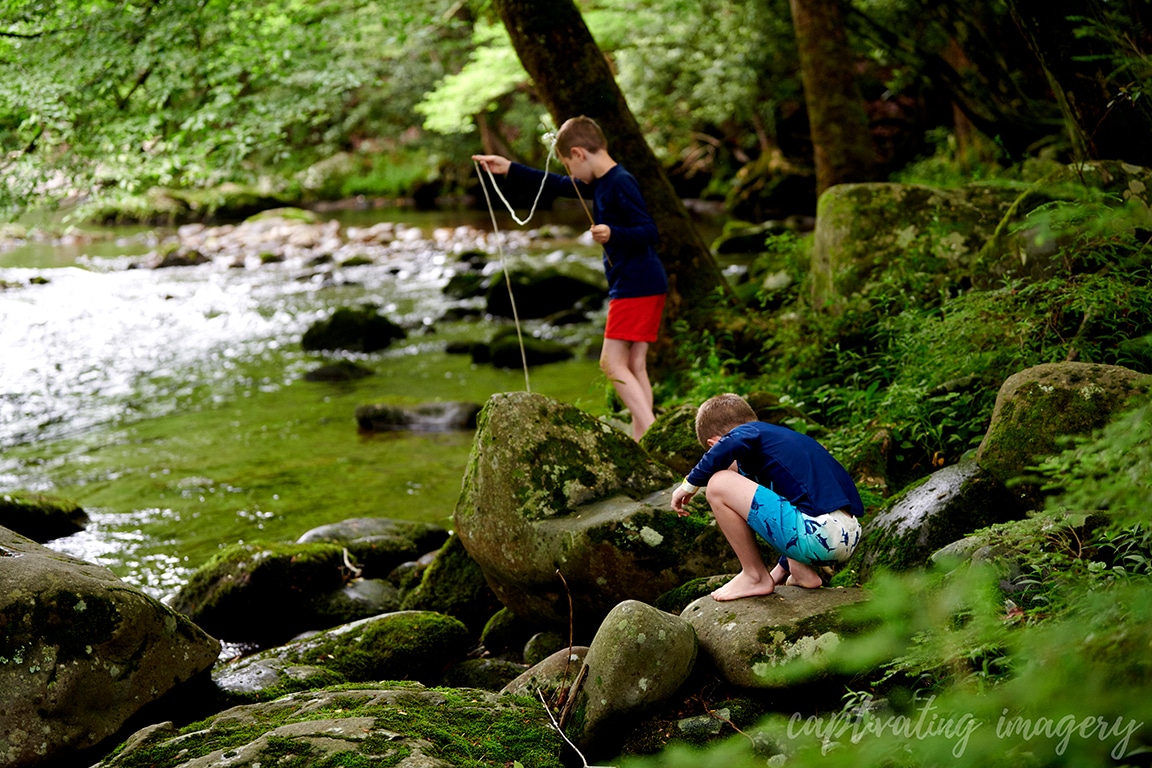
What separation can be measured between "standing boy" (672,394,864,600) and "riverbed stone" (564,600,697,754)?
393 millimetres

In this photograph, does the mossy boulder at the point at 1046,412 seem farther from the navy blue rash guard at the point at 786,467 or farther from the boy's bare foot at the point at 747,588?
the boy's bare foot at the point at 747,588

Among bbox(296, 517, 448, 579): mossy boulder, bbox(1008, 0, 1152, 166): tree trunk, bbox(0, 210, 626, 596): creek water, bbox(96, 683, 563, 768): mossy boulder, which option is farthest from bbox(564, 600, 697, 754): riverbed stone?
bbox(1008, 0, 1152, 166): tree trunk

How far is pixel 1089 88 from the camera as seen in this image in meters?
5.74

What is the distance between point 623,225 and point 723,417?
227 cm

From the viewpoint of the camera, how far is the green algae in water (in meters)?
6.98

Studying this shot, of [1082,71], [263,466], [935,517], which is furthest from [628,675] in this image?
[263,466]

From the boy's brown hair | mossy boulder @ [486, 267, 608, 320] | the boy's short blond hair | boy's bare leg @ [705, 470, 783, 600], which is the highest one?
the boy's brown hair

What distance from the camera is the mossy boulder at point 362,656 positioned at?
4168 mm

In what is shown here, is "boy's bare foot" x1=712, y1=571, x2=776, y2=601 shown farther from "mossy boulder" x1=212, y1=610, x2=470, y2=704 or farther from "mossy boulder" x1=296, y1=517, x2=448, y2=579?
"mossy boulder" x1=296, y1=517, x2=448, y2=579

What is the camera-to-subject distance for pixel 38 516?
22.0ft

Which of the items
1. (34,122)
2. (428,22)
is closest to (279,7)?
(428,22)

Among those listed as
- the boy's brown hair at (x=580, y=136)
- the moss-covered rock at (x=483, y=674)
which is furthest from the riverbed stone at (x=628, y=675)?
the boy's brown hair at (x=580, y=136)

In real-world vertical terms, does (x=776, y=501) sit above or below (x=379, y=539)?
above

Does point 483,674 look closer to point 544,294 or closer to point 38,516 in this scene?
point 38,516
